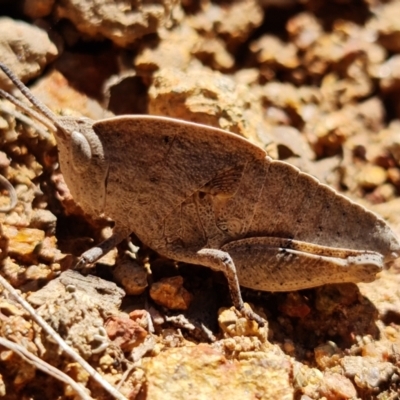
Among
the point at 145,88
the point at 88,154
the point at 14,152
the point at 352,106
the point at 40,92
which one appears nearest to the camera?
the point at 88,154

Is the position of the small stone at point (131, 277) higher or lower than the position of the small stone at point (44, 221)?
lower

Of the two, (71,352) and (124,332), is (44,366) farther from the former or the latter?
(124,332)

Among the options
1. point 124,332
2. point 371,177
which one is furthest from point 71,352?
point 371,177

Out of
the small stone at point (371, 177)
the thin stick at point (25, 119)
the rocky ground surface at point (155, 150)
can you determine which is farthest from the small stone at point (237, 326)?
the small stone at point (371, 177)

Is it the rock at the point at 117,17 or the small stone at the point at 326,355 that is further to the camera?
the rock at the point at 117,17

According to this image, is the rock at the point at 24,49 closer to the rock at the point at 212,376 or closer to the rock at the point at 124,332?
the rock at the point at 124,332

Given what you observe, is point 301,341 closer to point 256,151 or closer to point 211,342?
point 211,342

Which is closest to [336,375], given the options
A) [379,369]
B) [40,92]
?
[379,369]
